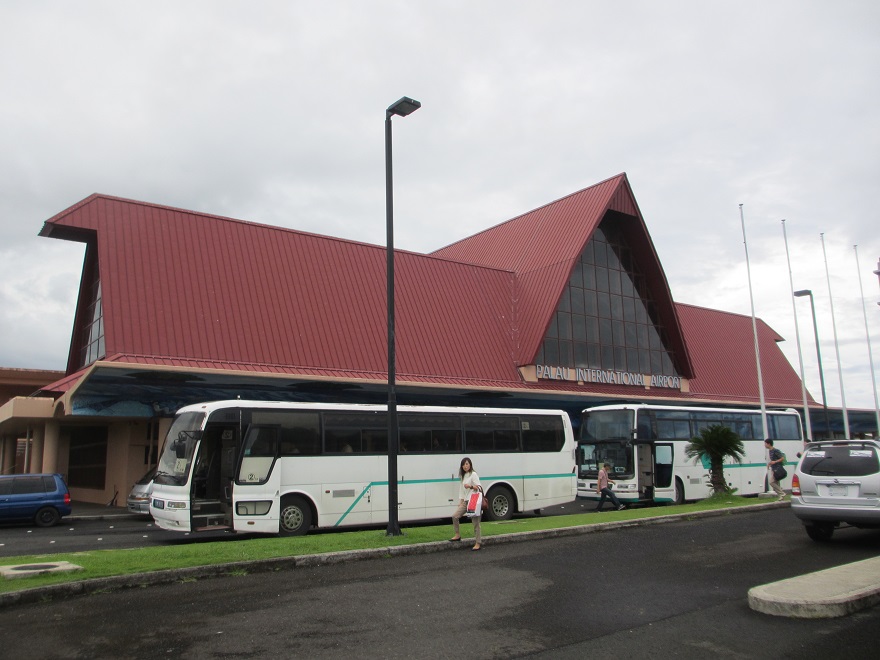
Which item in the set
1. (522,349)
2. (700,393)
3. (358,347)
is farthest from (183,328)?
(700,393)

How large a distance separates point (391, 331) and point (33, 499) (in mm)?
13544

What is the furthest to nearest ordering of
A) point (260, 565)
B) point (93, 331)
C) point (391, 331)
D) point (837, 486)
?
point (93, 331) → point (391, 331) → point (837, 486) → point (260, 565)

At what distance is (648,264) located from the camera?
3875 cm

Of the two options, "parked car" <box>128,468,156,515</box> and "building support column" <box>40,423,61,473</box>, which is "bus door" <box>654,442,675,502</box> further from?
"building support column" <box>40,423,61,473</box>

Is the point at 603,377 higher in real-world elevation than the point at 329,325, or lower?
lower

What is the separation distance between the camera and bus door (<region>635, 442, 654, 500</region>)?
23.2 meters

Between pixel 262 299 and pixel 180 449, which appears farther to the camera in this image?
pixel 262 299

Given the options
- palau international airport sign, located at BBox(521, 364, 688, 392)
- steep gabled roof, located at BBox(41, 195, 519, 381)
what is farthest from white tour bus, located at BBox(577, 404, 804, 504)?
palau international airport sign, located at BBox(521, 364, 688, 392)

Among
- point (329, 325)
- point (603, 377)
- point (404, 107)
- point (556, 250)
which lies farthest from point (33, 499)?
point (603, 377)

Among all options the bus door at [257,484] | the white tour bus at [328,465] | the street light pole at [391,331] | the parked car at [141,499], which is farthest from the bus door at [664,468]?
the parked car at [141,499]

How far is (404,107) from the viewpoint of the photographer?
1388 cm

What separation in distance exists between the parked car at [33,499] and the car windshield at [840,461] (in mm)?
19439

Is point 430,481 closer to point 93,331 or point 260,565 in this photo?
point 260,565

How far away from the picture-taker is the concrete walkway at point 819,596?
24.9ft
